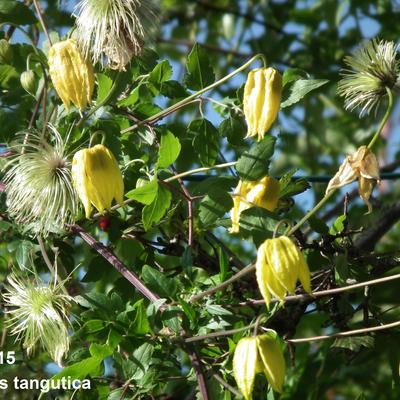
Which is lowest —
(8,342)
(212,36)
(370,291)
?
(8,342)

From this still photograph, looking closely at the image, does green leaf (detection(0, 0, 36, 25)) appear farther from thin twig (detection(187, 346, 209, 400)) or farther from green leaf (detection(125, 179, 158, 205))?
thin twig (detection(187, 346, 209, 400))

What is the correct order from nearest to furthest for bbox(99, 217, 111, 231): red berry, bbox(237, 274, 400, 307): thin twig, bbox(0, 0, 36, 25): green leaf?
bbox(237, 274, 400, 307): thin twig < bbox(99, 217, 111, 231): red berry < bbox(0, 0, 36, 25): green leaf

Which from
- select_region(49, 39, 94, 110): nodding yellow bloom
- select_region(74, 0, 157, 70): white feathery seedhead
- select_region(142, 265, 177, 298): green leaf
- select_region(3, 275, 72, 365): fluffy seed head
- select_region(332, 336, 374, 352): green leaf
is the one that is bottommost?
select_region(332, 336, 374, 352): green leaf

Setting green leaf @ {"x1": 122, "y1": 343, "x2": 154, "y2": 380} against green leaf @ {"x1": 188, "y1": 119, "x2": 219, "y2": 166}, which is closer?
green leaf @ {"x1": 122, "y1": 343, "x2": 154, "y2": 380}

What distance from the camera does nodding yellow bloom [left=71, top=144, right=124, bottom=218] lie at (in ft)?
4.93

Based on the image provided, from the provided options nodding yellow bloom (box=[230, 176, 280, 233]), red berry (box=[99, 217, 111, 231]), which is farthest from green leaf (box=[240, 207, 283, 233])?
red berry (box=[99, 217, 111, 231])

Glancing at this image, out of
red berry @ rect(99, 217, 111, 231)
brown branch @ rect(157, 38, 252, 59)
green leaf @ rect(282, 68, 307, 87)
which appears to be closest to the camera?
green leaf @ rect(282, 68, 307, 87)

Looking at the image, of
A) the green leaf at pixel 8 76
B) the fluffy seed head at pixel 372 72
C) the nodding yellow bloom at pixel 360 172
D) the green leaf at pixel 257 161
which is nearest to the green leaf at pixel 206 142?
the green leaf at pixel 257 161

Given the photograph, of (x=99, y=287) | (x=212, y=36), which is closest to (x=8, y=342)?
(x=99, y=287)

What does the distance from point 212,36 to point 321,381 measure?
2695mm

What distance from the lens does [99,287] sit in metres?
2.25

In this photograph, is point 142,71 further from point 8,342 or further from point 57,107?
point 8,342

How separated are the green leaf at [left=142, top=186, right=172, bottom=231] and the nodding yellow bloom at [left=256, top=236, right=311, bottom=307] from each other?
285 millimetres

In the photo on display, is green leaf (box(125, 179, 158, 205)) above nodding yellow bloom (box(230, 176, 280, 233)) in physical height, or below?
above
